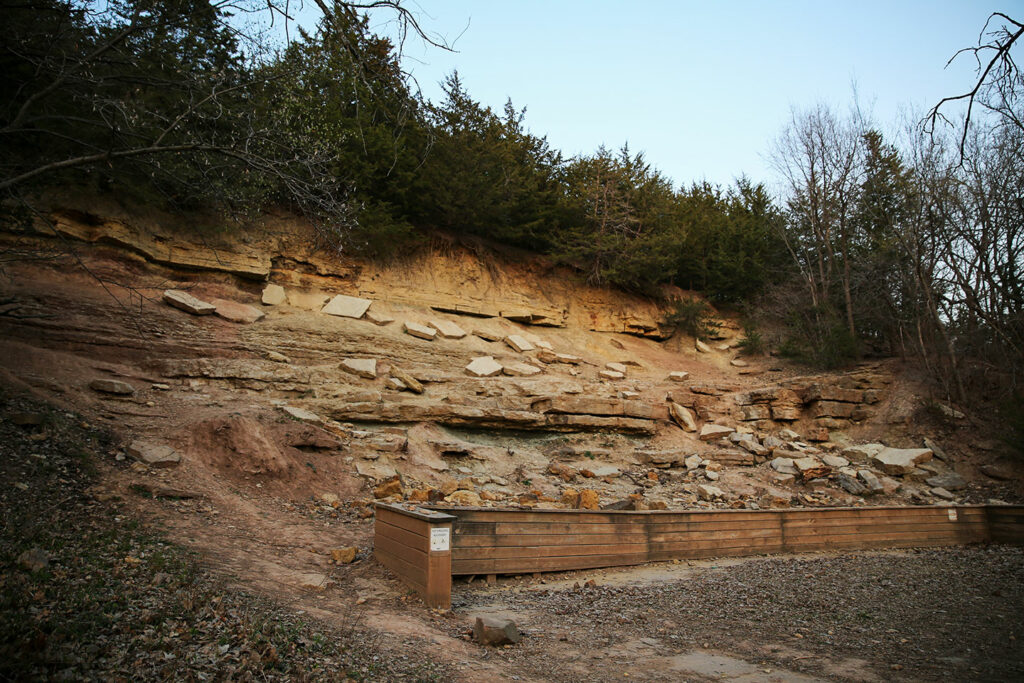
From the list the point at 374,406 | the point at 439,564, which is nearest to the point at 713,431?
the point at 374,406

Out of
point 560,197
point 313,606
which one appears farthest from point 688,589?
point 560,197

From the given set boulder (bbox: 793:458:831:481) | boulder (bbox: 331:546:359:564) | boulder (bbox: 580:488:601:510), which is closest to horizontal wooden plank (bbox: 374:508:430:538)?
boulder (bbox: 331:546:359:564)

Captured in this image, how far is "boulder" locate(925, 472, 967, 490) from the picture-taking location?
14797 millimetres

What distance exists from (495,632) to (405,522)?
5.84ft

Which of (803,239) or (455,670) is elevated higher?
(803,239)

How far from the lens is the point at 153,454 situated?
27.6 feet

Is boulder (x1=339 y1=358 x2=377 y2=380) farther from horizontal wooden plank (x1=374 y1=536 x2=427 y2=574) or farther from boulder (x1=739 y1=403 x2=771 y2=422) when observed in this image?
boulder (x1=739 y1=403 x2=771 y2=422)

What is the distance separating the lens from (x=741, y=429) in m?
16.5

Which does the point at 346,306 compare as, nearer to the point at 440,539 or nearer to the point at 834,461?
the point at 440,539

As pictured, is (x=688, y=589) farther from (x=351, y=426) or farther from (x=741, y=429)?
(x=741, y=429)

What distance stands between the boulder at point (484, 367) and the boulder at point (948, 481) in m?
11.6

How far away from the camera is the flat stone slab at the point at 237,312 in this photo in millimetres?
14297

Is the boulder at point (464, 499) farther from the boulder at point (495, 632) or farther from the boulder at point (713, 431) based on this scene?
the boulder at point (713, 431)

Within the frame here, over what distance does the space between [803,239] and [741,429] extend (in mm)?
12375
